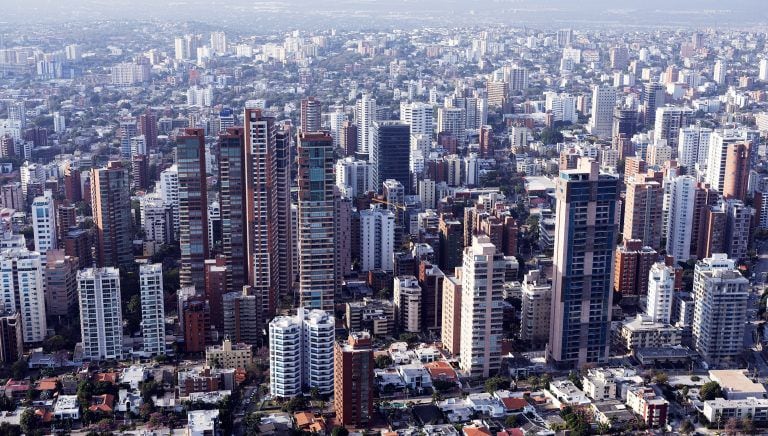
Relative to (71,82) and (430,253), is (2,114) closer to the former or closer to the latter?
(71,82)

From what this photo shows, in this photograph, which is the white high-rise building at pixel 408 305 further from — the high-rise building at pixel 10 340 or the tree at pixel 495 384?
the high-rise building at pixel 10 340

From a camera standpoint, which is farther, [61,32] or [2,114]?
[61,32]

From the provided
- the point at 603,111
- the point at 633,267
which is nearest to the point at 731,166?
the point at 633,267

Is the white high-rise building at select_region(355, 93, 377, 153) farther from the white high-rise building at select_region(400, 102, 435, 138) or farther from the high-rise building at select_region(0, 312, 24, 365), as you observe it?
the high-rise building at select_region(0, 312, 24, 365)

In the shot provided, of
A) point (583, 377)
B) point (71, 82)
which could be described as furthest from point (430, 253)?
point (71, 82)

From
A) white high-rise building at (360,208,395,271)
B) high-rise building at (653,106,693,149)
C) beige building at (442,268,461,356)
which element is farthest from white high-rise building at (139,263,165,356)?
high-rise building at (653,106,693,149)
